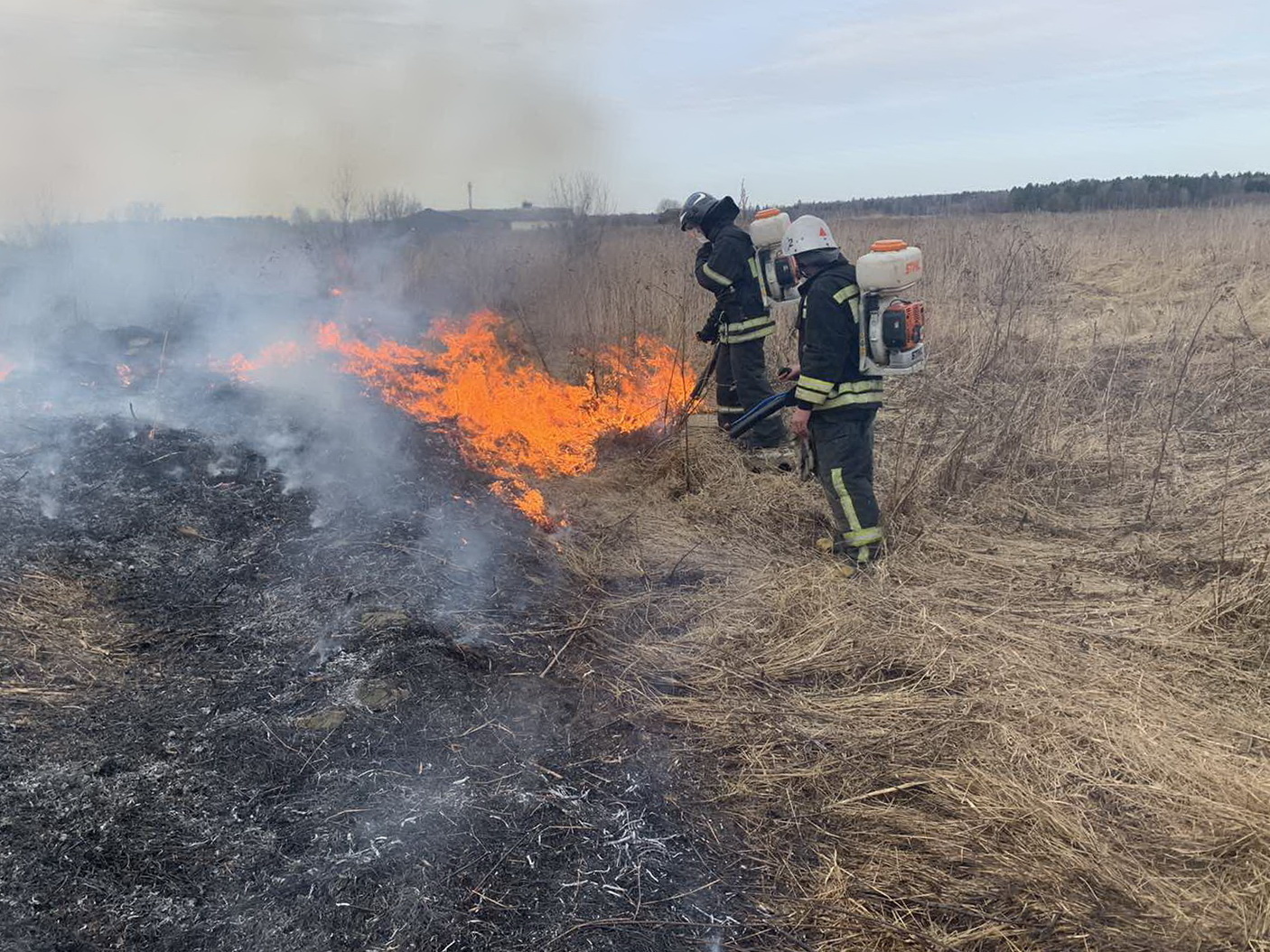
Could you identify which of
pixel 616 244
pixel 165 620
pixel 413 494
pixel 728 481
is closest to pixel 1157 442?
pixel 728 481

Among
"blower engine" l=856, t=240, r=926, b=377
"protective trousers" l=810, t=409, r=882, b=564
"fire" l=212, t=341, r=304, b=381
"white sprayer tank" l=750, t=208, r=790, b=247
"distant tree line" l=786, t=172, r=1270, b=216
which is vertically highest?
"distant tree line" l=786, t=172, r=1270, b=216

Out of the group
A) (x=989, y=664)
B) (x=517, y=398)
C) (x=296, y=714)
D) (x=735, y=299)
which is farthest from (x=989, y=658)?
(x=517, y=398)

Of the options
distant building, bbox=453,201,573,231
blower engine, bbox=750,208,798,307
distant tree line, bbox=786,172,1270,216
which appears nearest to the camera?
blower engine, bbox=750,208,798,307

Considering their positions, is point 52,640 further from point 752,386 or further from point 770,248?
point 770,248

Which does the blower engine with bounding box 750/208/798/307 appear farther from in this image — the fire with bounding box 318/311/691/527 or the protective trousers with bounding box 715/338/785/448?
the fire with bounding box 318/311/691/527

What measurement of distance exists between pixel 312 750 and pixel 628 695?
1321mm

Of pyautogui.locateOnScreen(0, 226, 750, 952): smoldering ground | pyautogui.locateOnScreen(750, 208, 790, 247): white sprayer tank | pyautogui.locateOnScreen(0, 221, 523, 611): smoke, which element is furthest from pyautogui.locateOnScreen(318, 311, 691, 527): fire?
pyautogui.locateOnScreen(750, 208, 790, 247): white sprayer tank

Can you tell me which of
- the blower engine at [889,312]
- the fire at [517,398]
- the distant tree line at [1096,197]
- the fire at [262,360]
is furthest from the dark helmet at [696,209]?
the distant tree line at [1096,197]

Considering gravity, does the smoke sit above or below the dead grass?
above

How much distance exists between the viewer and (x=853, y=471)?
4.81 m

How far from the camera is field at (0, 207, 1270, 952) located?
2414mm

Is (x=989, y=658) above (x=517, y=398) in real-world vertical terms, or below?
below

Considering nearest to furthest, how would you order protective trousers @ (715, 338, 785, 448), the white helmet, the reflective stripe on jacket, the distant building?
the white helmet → the reflective stripe on jacket → protective trousers @ (715, 338, 785, 448) → the distant building

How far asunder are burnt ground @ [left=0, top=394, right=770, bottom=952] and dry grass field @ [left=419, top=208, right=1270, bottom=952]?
0.38m
